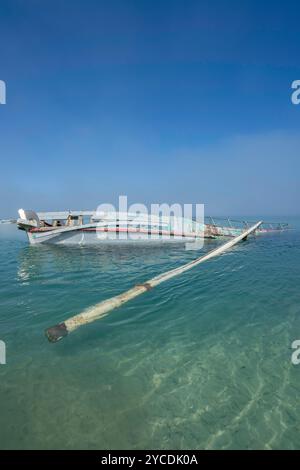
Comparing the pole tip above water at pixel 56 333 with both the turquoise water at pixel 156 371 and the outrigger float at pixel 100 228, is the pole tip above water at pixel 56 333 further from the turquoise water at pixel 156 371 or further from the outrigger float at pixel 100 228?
the outrigger float at pixel 100 228

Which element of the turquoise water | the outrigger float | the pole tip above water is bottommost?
the turquoise water

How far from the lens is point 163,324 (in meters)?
7.35

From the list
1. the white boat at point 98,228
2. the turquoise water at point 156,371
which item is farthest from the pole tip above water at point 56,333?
the white boat at point 98,228

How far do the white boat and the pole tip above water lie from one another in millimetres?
18648

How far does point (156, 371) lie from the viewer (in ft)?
17.4

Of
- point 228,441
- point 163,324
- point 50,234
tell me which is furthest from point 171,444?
point 50,234

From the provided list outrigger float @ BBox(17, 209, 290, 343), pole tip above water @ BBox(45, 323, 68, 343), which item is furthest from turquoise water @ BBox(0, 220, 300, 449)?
outrigger float @ BBox(17, 209, 290, 343)

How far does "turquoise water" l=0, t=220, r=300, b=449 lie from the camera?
3.82m

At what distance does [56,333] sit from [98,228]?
19824mm

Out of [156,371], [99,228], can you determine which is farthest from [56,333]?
[99,228]

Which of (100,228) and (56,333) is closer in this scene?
(56,333)

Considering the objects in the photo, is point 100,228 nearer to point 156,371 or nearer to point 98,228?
point 98,228

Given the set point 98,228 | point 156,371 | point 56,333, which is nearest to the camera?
point 156,371

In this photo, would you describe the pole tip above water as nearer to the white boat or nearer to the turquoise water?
the turquoise water
